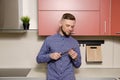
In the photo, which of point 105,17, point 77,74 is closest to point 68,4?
point 105,17

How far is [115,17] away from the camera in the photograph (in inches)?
93.0

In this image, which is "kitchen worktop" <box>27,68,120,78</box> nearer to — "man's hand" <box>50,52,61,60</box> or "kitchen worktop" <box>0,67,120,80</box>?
"kitchen worktop" <box>0,67,120,80</box>

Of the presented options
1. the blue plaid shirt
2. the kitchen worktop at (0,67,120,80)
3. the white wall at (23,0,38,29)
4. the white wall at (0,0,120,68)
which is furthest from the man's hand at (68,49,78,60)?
the white wall at (23,0,38,29)

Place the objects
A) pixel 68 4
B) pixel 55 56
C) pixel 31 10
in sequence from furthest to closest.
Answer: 1. pixel 31 10
2. pixel 68 4
3. pixel 55 56

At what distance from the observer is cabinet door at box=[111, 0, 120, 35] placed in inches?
92.7

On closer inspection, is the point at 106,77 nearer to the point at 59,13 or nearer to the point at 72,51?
the point at 72,51

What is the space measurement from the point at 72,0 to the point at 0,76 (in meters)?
1.10

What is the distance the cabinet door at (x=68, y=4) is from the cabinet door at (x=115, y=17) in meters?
0.18

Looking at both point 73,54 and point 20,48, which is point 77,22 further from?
point 20,48

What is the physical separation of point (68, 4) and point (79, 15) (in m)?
0.17

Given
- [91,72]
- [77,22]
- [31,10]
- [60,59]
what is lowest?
[91,72]

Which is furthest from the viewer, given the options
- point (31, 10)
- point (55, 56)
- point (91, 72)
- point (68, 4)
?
point (31, 10)

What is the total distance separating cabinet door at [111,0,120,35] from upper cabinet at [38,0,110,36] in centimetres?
5

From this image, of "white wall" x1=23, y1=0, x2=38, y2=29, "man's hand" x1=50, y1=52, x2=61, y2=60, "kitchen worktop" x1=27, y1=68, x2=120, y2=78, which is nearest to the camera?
"man's hand" x1=50, y1=52, x2=61, y2=60
